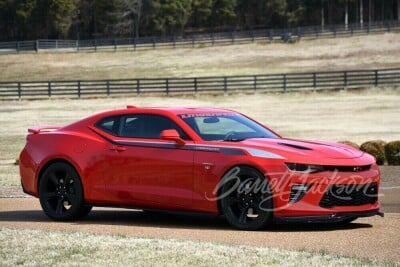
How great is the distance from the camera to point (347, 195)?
1007 centimetres

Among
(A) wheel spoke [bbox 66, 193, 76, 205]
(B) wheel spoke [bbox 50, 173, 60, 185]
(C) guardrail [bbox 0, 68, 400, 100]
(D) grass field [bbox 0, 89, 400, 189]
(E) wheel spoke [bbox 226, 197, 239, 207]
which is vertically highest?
(B) wheel spoke [bbox 50, 173, 60, 185]

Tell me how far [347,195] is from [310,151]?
1.97 ft

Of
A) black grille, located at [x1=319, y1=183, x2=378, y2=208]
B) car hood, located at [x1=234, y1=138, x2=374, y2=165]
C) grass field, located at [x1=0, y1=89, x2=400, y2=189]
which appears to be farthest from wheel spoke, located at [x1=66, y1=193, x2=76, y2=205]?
grass field, located at [x1=0, y1=89, x2=400, y2=189]

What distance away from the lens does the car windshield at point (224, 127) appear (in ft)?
35.3

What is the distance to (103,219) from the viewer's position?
38.6 feet

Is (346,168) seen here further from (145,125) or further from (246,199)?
(145,125)

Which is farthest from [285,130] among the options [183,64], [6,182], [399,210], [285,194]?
[183,64]

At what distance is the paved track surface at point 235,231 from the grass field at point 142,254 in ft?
2.14

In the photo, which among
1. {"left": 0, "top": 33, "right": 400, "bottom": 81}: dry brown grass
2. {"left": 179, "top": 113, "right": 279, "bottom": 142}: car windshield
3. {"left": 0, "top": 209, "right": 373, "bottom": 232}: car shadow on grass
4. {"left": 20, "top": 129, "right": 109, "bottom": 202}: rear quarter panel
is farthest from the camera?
{"left": 0, "top": 33, "right": 400, "bottom": 81}: dry brown grass

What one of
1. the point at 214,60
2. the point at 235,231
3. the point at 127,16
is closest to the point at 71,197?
the point at 235,231

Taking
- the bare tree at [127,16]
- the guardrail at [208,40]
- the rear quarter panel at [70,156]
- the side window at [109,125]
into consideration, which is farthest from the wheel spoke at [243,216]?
the bare tree at [127,16]

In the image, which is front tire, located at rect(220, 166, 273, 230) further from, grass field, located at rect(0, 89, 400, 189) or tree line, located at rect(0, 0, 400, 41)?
tree line, located at rect(0, 0, 400, 41)

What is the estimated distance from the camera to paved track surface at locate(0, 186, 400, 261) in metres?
8.96

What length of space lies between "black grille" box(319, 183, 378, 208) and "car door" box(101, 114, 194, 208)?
1.55 metres
